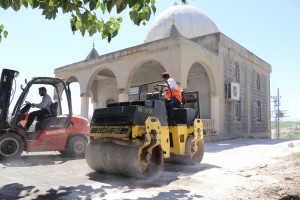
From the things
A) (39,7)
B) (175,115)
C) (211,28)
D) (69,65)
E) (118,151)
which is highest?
(211,28)

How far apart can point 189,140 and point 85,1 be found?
388 cm

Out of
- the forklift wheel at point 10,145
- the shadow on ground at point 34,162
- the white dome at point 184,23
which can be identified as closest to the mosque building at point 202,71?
the white dome at point 184,23

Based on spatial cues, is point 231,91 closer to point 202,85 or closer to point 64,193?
point 202,85

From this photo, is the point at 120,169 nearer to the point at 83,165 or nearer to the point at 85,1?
the point at 83,165

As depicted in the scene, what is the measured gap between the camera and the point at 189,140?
690cm

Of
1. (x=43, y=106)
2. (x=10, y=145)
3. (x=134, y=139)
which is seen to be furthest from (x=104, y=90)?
(x=134, y=139)

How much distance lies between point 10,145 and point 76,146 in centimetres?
179

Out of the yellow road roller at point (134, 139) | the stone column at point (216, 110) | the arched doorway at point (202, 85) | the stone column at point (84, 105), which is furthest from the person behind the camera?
the stone column at point (84, 105)

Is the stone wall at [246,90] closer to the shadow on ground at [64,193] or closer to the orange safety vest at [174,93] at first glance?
the orange safety vest at [174,93]

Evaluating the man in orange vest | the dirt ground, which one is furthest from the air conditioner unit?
the man in orange vest

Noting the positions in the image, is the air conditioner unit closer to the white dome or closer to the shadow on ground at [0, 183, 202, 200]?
the white dome

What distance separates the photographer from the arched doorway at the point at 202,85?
17547mm

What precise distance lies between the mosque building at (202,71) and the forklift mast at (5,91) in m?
7.97

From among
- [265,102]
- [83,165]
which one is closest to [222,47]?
[265,102]
